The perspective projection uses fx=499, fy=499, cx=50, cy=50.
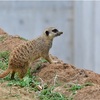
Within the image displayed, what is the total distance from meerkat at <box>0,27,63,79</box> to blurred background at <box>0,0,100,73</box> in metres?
3.04

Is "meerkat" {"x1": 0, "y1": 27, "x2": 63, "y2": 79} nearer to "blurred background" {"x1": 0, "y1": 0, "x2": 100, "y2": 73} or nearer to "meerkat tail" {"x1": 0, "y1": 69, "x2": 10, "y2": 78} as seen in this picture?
"meerkat tail" {"x1": 0, "y1": 69, "x2": 10, "y2": 78}

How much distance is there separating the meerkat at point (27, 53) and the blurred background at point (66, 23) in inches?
120

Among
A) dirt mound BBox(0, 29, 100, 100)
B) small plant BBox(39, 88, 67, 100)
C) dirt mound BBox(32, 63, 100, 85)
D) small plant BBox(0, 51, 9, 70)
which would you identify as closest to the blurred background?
small plant BBox(0, 51, 9, 70)

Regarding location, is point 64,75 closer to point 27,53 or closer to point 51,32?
point 27,53

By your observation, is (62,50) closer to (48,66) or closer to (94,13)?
(94,13)

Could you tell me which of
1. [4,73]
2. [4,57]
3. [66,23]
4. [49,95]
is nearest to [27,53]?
[4,73]

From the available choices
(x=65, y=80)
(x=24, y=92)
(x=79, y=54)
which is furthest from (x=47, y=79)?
(x=79, y=54)

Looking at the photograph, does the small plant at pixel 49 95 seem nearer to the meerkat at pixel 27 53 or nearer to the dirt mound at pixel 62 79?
the dirt mound at pixel 62 79

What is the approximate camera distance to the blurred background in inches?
358

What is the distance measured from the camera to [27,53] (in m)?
5.54

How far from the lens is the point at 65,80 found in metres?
5.18

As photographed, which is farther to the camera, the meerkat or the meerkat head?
the meerkat head

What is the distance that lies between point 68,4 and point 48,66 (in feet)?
11.9

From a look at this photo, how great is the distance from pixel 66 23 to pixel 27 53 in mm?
3805
